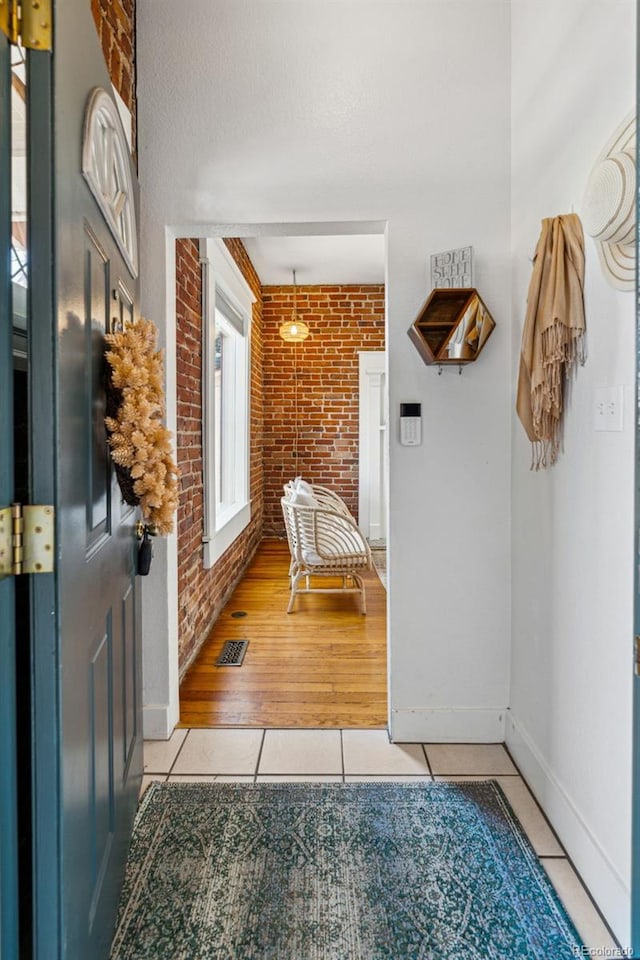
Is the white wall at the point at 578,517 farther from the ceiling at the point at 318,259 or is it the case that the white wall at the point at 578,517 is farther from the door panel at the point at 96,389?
the ceiling at the point at 318,259

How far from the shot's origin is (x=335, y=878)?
152 cm

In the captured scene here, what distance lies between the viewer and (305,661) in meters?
2.98

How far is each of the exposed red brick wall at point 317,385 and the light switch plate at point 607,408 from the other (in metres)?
4.58

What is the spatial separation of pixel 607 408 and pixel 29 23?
142 cm

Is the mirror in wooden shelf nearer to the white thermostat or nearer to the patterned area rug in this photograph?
the white thermostat

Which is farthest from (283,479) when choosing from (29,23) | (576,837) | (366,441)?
(29,23)

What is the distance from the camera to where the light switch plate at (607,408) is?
4.43 ft

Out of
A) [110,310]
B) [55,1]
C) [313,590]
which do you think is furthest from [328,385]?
[55,1]

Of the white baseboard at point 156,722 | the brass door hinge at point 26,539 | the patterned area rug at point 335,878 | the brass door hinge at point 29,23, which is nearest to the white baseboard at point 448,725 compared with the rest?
the patterned area rug at point 335,878

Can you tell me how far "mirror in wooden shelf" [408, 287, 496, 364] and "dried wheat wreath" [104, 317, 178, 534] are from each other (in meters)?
1.08

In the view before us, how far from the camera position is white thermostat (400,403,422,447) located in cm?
218

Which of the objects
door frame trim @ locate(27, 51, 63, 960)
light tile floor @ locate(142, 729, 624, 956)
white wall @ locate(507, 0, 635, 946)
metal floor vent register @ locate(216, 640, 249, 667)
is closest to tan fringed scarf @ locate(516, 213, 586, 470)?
white wall @ locate(507, 0, 635, 946)

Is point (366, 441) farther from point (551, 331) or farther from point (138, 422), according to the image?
point (138, 422)

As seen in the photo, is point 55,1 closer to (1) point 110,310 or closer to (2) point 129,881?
(1) point 110,310
